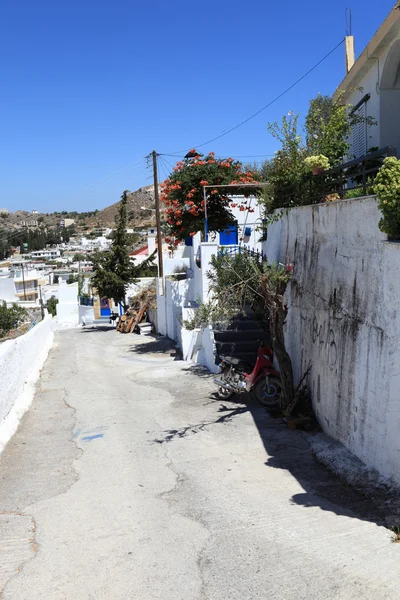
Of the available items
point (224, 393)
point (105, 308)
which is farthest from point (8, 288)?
point (224, 393)

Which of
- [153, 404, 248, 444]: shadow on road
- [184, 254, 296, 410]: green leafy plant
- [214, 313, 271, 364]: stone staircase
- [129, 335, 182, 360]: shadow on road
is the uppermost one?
[184, 254, 296, 410]: green leafy plant

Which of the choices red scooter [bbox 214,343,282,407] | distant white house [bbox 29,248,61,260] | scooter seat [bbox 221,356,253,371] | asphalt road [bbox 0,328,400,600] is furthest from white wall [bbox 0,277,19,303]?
red scooter [bbox 214,343,282,407]

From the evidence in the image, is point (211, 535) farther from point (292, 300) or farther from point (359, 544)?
point (292, 300)

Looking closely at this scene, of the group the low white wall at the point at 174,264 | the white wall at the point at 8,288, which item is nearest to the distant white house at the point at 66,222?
the white wall at the point at 8,288

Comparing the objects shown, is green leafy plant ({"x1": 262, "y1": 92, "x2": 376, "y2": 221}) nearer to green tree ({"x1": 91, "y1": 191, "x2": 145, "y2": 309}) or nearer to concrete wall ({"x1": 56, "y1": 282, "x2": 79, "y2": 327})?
green tree ({"x1": 91, "y1": 191, "x2": 145, "y2": 309})

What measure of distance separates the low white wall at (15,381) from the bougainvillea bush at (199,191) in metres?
5.88

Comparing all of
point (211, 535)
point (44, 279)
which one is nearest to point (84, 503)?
point (211, 535)

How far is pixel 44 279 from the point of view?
71688 mm

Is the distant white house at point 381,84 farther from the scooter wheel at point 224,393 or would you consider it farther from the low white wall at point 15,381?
the low white wall at point 15,381

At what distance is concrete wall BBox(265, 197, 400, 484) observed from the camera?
247 inches

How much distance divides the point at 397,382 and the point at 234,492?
244 cm

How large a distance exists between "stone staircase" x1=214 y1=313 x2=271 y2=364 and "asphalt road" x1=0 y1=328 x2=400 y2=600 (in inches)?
91.7

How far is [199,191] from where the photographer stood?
54.4 feet

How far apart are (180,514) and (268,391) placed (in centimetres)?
457
